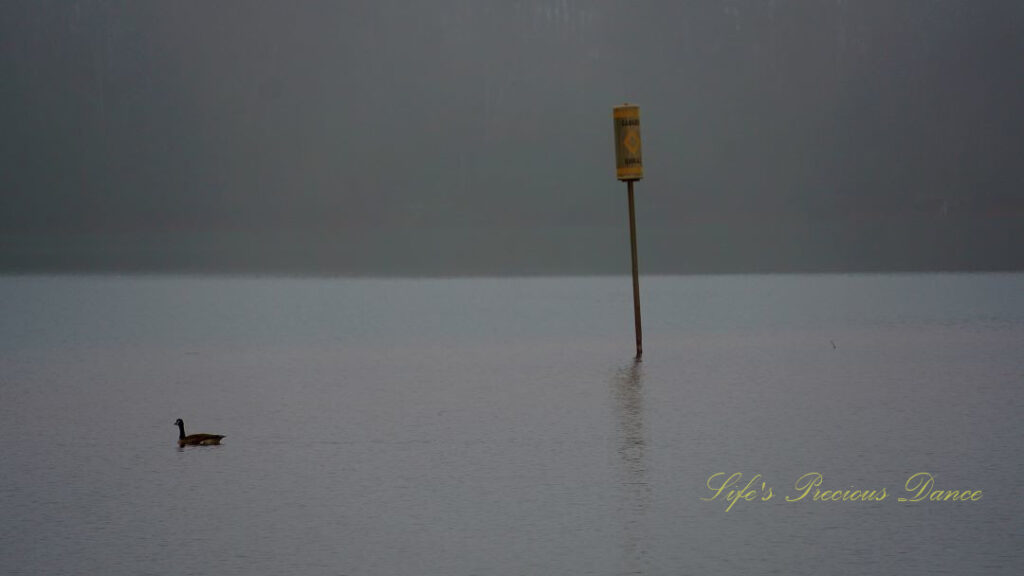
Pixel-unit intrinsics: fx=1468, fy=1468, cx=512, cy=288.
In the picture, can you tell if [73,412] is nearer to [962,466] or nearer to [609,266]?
[962,466]

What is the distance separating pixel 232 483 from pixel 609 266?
58.0 meters

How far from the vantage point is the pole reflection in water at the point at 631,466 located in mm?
11523

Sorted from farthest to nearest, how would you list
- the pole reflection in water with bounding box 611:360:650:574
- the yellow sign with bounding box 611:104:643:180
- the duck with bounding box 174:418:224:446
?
1. the yellow sign with bounding box 611:104:643:180
2. the duck with bounding box 174:418:224:446
3. the pole reflection in water with bounding box 611:360:650:574

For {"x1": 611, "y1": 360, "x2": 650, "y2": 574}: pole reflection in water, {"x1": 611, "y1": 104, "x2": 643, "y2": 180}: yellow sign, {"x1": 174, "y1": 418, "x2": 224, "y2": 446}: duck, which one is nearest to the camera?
{"x1": 611, "y1": 360, "x2": 650, "y2": 574}: pole reflection in water

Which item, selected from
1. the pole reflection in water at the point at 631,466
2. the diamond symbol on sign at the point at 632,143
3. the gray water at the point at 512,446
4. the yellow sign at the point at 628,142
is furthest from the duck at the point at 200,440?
the diamond symbol on sign at the point at 632,143

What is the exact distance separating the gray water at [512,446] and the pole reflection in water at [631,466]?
53 mm

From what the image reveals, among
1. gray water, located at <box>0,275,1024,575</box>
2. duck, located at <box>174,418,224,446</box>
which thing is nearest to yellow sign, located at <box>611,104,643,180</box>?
gray water, located at <box>0,275,1024,575</box>

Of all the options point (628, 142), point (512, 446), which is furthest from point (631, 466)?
point (628, 142)

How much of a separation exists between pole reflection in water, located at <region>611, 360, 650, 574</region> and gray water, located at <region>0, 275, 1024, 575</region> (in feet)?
0.17

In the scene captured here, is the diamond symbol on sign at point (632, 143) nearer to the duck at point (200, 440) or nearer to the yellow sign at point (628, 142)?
the yellow sign at point (628, 142)

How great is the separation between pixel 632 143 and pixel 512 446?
29.9 feet

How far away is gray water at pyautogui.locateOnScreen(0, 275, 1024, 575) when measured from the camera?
37.8 feet

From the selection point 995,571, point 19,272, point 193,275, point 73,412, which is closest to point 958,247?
point 193,275

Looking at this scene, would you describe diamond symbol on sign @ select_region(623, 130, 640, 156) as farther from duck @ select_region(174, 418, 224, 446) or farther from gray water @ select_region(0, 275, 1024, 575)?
duck @ select_region(174, 418, 224, 446)
